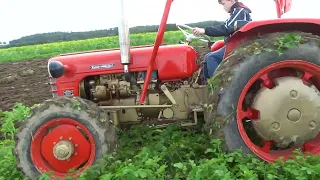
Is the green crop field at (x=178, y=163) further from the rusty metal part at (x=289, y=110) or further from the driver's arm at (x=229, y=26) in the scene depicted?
the driver's arm at (x=229, y=26)

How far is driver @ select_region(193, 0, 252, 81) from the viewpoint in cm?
382

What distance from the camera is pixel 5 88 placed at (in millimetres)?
10945

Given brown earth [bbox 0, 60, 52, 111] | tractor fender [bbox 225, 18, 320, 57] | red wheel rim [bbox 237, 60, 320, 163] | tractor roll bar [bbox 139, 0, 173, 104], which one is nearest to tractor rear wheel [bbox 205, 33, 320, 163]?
red wheel rim [bbox 237, 60, 320, 163]

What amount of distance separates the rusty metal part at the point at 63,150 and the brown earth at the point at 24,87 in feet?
16.3

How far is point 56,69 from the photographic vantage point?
13.1ft

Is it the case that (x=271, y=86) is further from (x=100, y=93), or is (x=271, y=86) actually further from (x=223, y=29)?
(x=100, y=93)

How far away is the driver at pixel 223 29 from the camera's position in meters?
3.82

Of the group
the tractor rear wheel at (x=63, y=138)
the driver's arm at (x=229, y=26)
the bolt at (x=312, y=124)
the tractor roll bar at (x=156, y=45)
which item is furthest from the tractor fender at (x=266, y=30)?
the tractor rear wheel at (x=63, y=138)

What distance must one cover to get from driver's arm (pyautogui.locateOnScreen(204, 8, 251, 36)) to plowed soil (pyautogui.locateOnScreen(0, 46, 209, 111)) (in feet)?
12.0

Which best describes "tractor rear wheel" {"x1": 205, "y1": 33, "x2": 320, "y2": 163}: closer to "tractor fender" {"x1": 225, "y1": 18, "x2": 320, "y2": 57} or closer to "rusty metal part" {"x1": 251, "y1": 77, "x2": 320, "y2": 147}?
"rusty metal part" {"x1": 251, "y1": 77, "x2": 320, "y2": 147}

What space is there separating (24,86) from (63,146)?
318 inches

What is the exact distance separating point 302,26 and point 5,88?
9189 millimetres

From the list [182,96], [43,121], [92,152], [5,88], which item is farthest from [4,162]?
[5,88]

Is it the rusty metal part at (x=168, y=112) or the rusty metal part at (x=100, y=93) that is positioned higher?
the rusty metal part at (x=100, y=93)
